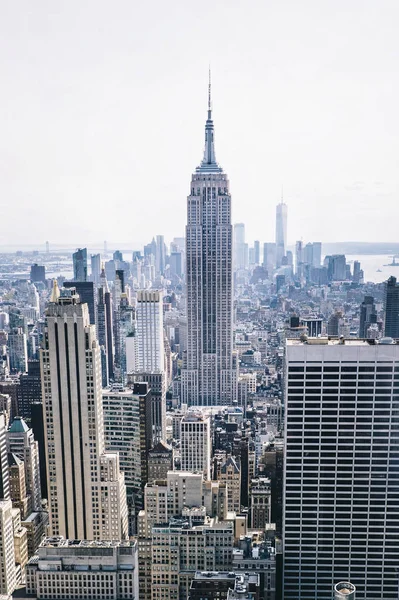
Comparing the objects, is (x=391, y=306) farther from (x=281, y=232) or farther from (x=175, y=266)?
(x=175, y=266)

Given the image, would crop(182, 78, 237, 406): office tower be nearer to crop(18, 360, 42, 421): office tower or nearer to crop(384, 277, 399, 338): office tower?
crop(18, 360, 42, 421): office tower

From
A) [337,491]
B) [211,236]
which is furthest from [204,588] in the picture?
[211,236]

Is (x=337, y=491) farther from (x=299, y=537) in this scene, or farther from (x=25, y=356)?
(x=25, y=356)

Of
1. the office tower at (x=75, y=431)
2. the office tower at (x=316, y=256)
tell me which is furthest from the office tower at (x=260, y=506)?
the office tower at (x=316, y=256)

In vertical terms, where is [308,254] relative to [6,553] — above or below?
above

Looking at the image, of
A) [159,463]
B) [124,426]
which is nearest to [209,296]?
[124,426]

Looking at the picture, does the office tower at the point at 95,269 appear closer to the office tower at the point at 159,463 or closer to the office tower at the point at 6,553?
the office tower at the point at 159,463

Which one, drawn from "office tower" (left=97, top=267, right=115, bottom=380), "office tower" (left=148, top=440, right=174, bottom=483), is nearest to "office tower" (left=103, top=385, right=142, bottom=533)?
"office tower" (left=148, top=440, right=174, bottom=483)
